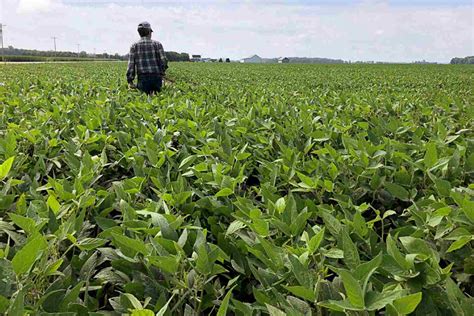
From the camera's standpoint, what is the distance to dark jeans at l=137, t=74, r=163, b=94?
25.3ft

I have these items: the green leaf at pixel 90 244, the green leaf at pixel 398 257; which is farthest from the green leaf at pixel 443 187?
the green leaf at pixel 90 244

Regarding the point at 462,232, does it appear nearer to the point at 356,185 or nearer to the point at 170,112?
the point at 356,185

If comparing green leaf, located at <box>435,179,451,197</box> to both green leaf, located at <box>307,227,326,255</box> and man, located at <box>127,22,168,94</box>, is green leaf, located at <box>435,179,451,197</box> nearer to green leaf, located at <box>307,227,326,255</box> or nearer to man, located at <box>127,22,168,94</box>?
green leaf, located at <box>307,227,326,255</box>

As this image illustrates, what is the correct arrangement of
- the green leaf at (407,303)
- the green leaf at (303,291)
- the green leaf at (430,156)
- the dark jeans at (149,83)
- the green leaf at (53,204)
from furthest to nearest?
1. the dark jeans at (149,83)
2. the green leaf at (430,156)
3. the green leaf at (53,204)
4. the green leaf at (303,291)
5. the green leaf at (407,303)

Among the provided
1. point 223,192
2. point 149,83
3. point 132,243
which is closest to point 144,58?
point 149,83

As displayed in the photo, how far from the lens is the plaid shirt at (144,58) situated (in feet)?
24.7

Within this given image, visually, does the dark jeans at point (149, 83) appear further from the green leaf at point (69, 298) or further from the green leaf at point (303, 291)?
the green leaf at point (303, 291)

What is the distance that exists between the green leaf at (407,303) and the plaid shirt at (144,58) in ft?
23.6

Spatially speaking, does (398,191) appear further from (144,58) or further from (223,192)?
(144,58)

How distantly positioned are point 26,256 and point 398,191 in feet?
4.65

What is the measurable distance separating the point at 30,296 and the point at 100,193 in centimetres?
60

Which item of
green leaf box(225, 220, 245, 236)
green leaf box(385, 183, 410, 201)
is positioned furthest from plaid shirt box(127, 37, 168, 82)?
green leaf box(225, 220, 245, 236)

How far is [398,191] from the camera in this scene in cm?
175

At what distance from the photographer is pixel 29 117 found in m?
3.53
